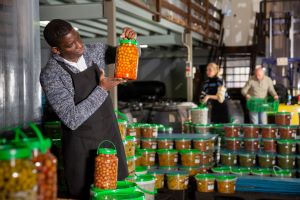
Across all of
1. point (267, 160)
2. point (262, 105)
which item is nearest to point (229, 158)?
point (267, 160)

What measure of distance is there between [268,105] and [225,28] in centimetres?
790

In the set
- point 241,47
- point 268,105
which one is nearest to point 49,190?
point 268,105

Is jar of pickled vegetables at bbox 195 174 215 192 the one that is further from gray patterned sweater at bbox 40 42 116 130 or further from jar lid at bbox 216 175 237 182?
gray patterned sweater at bbox 40 42 116 130

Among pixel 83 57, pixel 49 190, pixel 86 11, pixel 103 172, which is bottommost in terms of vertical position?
pixel 103 172

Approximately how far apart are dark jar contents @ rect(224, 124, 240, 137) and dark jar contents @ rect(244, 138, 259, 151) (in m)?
0.16

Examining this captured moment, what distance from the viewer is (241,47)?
1504cm

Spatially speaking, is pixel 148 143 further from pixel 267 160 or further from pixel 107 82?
pixel 107 82

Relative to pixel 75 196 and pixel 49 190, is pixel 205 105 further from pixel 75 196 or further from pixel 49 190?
pixel 49 190

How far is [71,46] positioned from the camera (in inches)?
109

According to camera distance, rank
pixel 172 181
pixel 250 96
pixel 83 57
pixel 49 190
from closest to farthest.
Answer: pixel 49 190
pixel 83 57
pixel 172 181
pixel 250 96

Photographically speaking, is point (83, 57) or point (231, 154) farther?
point (231, 154)

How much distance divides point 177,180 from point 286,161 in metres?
1.85

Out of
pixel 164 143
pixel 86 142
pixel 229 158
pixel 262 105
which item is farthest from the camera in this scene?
pixel 262 105

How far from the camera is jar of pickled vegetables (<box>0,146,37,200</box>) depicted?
146 centimetres
